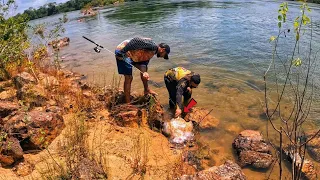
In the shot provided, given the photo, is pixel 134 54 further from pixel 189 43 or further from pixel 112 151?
pixel 189 43

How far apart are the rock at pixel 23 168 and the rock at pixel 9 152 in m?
0.10

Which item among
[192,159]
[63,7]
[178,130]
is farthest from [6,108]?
[63,7]

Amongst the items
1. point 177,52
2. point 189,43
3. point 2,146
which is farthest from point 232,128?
point 189,43

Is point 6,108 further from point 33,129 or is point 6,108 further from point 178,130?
point 178,130

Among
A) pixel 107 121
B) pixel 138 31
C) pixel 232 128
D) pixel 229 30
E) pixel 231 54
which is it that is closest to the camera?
pixel 107 121

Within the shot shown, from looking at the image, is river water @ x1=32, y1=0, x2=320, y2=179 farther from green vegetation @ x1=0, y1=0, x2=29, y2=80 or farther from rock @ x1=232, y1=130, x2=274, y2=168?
green vegetation @ x1=0, y1=0, x2=29, y2=80

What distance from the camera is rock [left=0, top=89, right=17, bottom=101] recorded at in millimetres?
5930

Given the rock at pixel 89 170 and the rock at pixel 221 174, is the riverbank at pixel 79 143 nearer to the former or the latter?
the rock at pixel 89 170

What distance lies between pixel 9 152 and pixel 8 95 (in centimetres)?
271

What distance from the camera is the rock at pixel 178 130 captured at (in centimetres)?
530

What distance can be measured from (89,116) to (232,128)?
2.98 meters

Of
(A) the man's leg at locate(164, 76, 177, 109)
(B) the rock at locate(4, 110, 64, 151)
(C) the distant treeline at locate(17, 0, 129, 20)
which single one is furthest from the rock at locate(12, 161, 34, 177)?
(C) the distant treeline at locate(17, 0, 129, 20)

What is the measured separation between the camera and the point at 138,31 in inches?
733

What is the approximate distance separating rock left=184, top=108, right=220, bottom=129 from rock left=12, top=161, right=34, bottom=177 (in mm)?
3237
